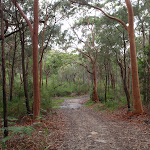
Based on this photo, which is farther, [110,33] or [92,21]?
[92,21]

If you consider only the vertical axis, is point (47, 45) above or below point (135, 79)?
above

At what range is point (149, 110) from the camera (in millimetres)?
7938

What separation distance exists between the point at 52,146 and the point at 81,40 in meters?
14.2

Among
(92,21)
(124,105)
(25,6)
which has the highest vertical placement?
(92,21)

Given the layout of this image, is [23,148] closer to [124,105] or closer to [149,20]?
[124,105]

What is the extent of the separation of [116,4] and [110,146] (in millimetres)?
9998

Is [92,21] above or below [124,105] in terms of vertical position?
above

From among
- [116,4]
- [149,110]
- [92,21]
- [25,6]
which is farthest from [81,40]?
[149,110]

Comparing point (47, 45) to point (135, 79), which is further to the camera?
point (47, 45)

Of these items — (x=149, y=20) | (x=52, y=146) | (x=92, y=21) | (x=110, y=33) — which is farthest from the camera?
(x=92, y=21)

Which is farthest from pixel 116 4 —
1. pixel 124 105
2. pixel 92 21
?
pixel 124 105

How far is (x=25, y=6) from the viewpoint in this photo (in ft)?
31.3

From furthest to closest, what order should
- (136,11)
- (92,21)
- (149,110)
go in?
(92,21), (136,11), (149,110)

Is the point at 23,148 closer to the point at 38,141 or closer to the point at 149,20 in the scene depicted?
the point at 38,141
